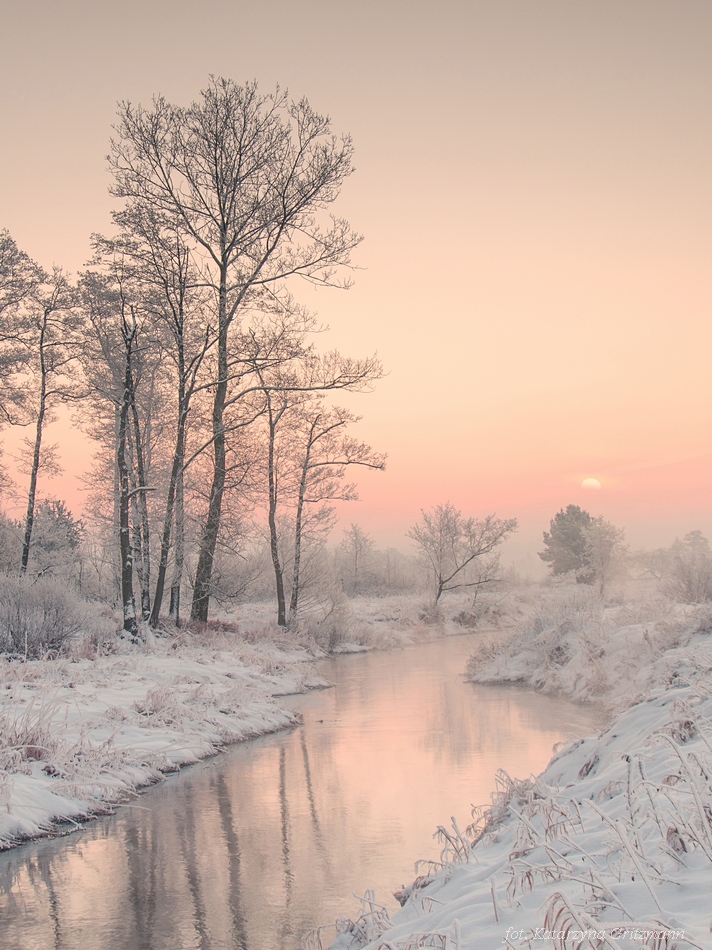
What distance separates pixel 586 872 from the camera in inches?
136

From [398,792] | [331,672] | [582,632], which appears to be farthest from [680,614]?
Answer: [331,672]

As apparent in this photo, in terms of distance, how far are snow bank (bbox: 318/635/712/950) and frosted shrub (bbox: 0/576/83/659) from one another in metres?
10.3

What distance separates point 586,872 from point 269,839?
3.92 m

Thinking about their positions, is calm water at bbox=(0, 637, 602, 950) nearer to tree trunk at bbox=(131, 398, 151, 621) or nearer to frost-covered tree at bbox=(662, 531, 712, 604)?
frost-covered tree at bbox=(662, 531, 712, 604)

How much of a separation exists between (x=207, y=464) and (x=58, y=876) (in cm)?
1898

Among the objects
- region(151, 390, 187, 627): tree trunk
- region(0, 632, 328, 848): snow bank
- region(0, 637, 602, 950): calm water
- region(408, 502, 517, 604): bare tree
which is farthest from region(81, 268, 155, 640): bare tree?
region(408, 502, 517, 604): bare tree

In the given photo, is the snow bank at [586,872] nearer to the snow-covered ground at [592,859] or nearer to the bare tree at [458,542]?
the snow-covered ground at [592,859]

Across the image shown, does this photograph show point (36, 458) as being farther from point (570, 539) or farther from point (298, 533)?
point (570, 539)

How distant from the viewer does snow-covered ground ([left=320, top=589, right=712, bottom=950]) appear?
2848 millimetres

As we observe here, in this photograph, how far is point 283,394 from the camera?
24.4 meters

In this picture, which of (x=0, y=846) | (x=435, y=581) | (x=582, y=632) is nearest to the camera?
(x=0, y=846)

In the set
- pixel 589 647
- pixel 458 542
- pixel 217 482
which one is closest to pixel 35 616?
pixel 217 482

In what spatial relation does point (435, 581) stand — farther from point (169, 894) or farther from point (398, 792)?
point (169, 894)

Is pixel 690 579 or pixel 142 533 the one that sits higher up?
pixel 142 533
